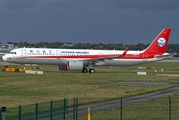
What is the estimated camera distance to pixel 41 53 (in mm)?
69375

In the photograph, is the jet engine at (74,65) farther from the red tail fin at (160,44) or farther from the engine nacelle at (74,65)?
the red tail fin at (160,44)

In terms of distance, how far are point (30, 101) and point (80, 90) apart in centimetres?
978

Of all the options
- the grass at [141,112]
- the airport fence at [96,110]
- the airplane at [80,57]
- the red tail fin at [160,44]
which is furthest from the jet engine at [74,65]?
the grass at [141,112]

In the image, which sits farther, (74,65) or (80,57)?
(80,57)

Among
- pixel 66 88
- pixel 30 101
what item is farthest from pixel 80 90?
pixel 30 101

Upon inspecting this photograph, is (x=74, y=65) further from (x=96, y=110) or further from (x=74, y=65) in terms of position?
(x=96, y=110)

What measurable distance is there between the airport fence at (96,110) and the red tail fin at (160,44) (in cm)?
4350

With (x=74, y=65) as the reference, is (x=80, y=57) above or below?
above

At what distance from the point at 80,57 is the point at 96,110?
4476cm

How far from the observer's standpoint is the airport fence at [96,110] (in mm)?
18969

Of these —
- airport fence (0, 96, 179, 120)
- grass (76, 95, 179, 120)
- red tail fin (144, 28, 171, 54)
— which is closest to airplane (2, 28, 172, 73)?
red tail fin (144, 28, 171, 54)

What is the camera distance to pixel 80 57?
71.8 meters

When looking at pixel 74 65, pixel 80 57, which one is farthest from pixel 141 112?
pixel 80 57

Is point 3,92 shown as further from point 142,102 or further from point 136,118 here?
point 136,118
